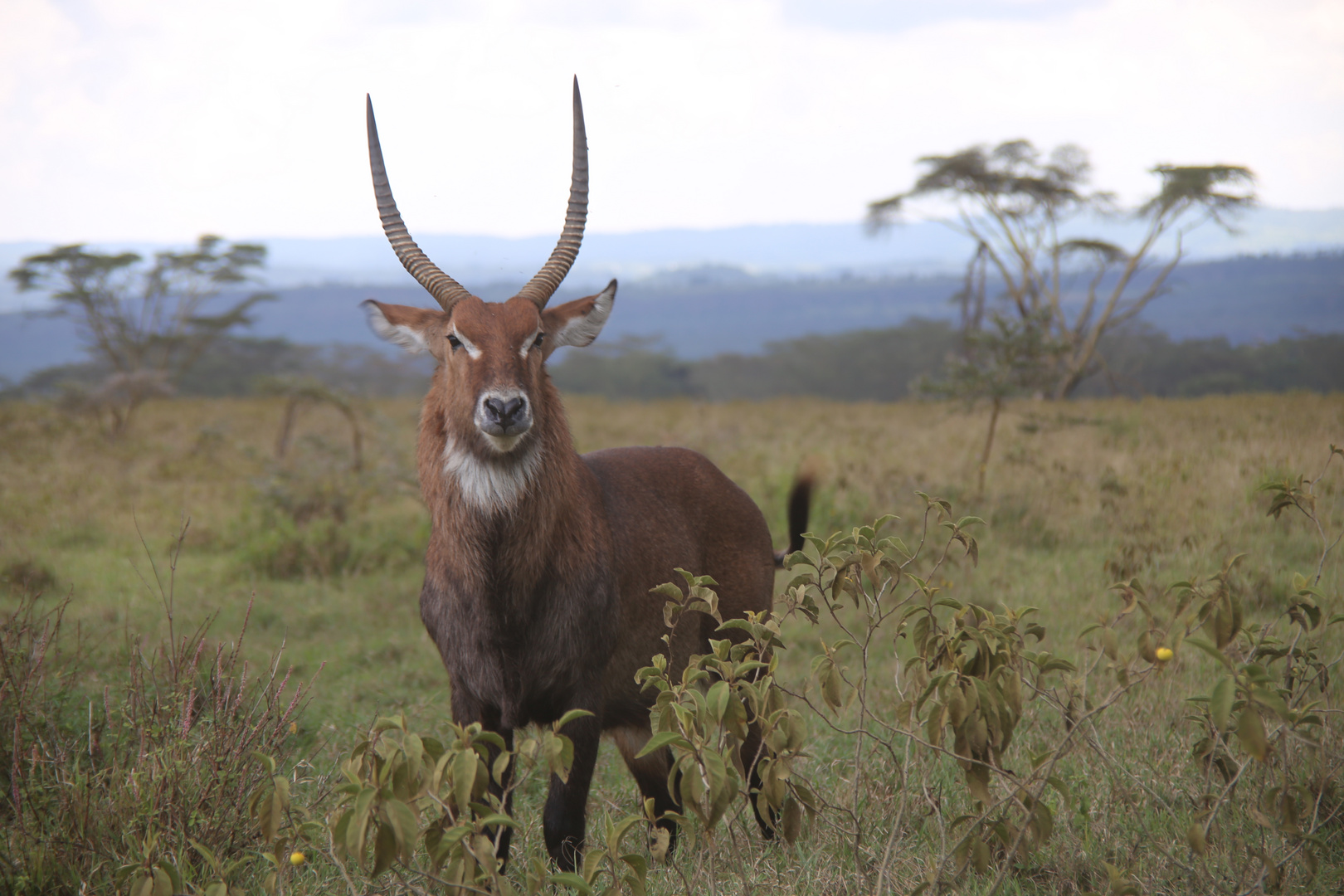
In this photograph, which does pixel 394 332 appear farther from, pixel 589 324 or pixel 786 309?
pixel 786 309

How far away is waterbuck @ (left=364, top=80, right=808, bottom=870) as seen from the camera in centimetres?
299

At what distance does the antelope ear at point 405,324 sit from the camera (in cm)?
342

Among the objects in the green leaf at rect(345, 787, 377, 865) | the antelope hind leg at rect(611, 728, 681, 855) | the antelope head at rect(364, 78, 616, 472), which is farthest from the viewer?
the antelope hind leg at rect(611, 728, 681, 855)

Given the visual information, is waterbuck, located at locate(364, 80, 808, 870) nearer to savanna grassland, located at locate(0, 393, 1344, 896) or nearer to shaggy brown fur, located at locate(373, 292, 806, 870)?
shaggy brown fur, located at locate(373, 292, 806, 870)

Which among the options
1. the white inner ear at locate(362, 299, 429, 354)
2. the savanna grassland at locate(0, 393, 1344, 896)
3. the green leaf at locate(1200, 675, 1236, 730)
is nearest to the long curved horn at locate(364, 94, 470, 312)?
the white inner ear at locate(362, 299, 429, 354)

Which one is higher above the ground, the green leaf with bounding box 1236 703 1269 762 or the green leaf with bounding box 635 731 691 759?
the green leaf with bounding box 1236 703 1269 762

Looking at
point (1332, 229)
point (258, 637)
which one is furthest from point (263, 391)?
point (1332, 229)

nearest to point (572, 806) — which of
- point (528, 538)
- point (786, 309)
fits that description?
point (528, 538)

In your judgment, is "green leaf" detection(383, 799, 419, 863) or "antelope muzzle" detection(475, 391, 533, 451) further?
"antelope muzzle" detection(475, 391, 533, 451)

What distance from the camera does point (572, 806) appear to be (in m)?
2.98

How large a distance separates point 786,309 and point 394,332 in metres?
117

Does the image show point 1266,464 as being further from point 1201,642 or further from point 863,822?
point 1201,642

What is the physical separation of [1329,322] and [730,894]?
19.4m

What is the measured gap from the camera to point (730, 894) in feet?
9.05
